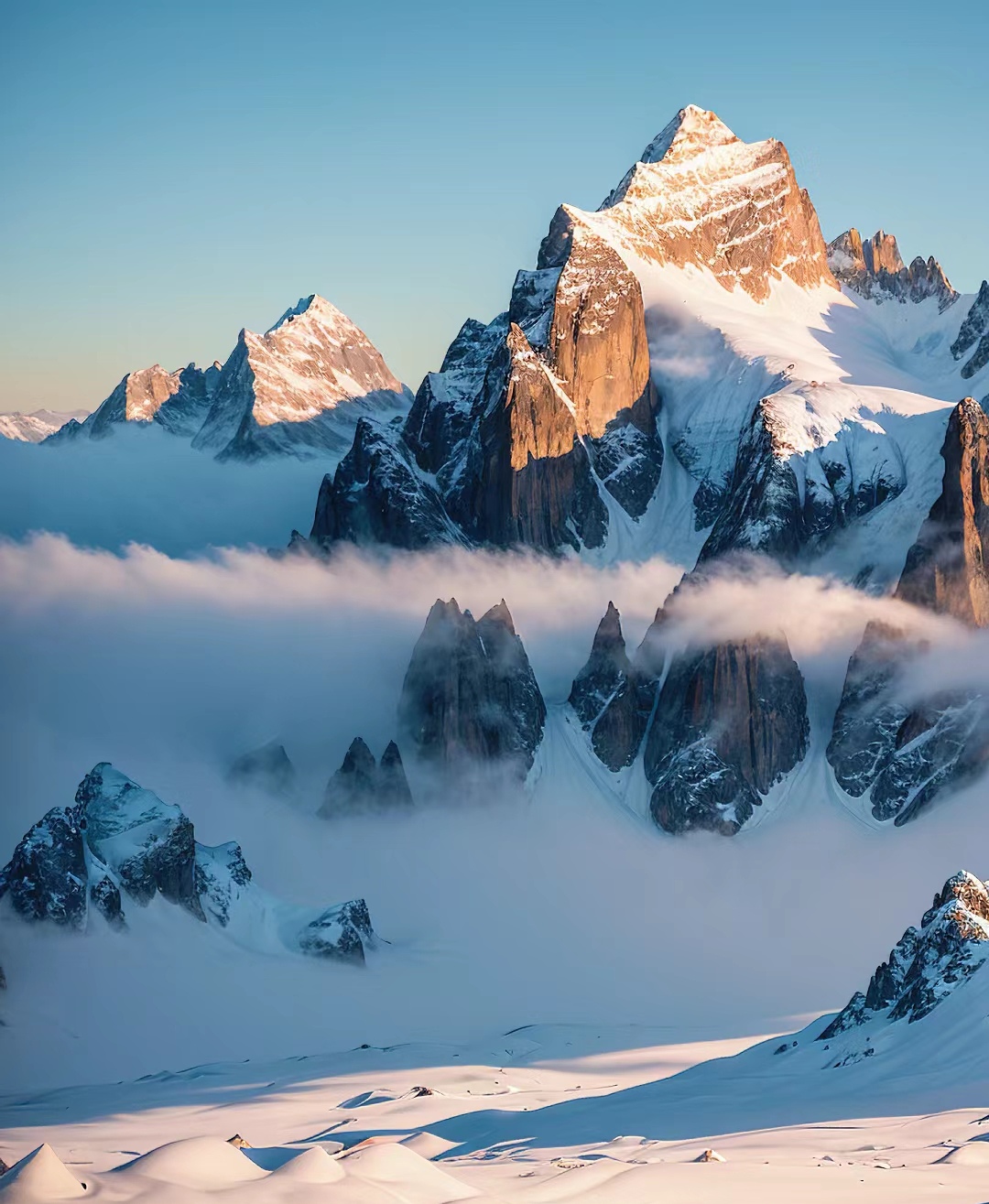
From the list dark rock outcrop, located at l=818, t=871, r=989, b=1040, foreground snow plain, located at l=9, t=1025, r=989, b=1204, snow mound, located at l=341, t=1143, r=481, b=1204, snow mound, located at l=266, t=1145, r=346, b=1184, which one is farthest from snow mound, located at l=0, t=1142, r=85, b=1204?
dark rock outcrop, located at l=818, t=871, r=989, b=1040

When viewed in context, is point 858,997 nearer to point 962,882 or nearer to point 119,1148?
point 962,882

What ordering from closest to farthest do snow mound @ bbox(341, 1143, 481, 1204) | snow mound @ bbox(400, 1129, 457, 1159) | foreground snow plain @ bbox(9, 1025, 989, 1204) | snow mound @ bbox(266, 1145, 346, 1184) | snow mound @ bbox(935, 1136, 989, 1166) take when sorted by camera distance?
snow mound @ bbox(266, 1145, 346, 1184)
foreground snow plain @ bbox(9, 1025, 989, 1204)
snow mound @ bbox(341, 1143, 481, 1204)
snow mound @ bbox(935, 1136, 989, 1166)
snow mound @ bbox(400, 1129, 457, 1159)

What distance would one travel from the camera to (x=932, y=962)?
172750 millimetres

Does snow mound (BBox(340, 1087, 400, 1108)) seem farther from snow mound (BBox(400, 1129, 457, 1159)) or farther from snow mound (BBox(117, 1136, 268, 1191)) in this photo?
snow mound (BBox(117, 1136, 268, 1191))

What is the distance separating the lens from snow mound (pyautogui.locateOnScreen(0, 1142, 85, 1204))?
270 ft

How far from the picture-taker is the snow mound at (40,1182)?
82.2m

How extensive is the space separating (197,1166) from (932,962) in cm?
9651

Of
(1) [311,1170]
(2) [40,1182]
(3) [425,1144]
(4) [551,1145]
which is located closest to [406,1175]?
(1) [311,1170]

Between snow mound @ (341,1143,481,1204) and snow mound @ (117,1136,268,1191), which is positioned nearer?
snow mound @ (117,1136,268,1191)

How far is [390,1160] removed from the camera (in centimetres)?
9556

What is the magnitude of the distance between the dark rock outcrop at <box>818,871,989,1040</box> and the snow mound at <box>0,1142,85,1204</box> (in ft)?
321

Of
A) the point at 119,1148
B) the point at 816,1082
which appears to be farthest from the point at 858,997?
the point at 119,1148

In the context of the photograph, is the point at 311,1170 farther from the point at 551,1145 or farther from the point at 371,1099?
the point at 371,1099

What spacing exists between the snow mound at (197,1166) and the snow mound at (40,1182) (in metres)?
4.43
